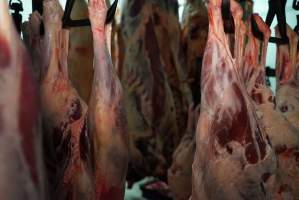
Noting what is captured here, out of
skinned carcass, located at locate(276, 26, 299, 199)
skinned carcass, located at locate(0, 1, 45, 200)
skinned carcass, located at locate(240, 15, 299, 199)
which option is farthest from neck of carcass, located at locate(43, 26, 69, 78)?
skinned carcass, located at locate(276, 26, 299, 199)

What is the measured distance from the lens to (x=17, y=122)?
0.73m

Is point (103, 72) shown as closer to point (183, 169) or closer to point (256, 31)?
point (256, 31)

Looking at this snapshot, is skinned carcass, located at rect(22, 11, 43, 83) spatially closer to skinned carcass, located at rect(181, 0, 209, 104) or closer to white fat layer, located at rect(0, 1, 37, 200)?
white fat layer, located at rect(0, 1, 37, 200)

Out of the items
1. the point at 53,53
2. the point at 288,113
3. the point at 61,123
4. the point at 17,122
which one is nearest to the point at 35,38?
the point at 53,53

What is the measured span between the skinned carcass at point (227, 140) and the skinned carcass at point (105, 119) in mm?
162

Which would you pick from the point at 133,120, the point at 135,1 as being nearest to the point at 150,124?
the point at 133,120

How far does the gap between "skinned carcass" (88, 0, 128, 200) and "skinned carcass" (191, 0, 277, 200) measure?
16cm

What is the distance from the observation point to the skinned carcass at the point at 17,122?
2.35ft

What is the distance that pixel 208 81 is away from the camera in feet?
3.39

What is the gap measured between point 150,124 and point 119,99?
57 cm

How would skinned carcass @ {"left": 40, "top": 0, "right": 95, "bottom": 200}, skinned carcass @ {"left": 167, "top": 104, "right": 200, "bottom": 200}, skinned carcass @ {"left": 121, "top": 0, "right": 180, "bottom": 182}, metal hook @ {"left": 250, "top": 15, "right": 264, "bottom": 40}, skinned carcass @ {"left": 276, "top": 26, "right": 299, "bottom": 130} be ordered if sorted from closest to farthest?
1. skinned carcass @ {"left": 40, "top": 0, "right": 95, "bottom": 200}
2. metal hook @ {"left": 250, "top": 15, "right": 264, "bottom": 40}
3. skinned carcass @ {"left": 276, "top": 26, "right": 299, "bottom": 130}
4. skinned carcass @ {"left": 167, "top": 104, "right": 200, "bottom": 200}
5. skinned carcass @ {"left": 121, "top": 0, "right": 180, "bottom": 182}

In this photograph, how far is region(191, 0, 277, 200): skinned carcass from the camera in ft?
3.30

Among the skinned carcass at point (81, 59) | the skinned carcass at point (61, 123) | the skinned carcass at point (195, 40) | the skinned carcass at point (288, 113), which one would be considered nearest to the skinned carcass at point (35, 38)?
the skinned carcass at point (61, 123)

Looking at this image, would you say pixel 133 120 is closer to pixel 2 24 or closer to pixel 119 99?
pixel 119 99
